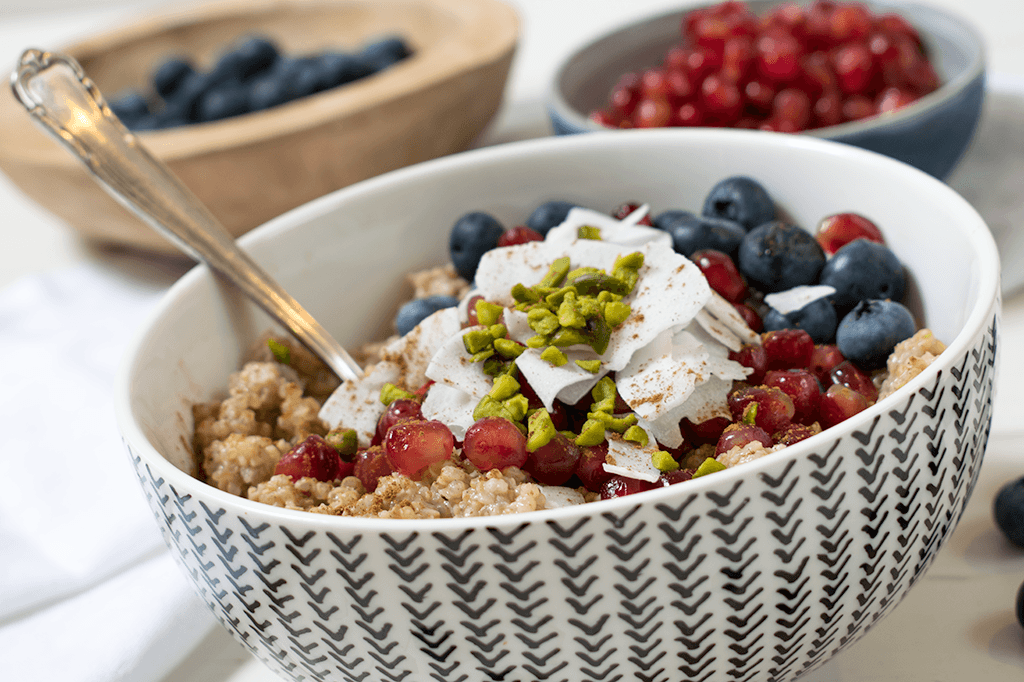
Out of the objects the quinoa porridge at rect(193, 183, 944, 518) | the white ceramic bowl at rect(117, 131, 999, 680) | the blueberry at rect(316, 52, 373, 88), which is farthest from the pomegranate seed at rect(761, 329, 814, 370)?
the blueberry at rect(316, 52, 373, 88)

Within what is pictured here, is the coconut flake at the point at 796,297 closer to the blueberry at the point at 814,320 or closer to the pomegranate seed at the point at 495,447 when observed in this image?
the blueberry at the point at 814,320

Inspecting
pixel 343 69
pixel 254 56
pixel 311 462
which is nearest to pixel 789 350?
pixel 311 462

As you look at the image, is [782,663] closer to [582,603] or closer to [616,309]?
[582,603]

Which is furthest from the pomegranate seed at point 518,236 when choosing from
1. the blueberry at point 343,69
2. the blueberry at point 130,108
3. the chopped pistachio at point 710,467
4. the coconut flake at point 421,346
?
the blueberry at point 130,108

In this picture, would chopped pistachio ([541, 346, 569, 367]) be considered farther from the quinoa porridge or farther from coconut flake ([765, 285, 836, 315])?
coconut flake ([765, 285, 836, 315])

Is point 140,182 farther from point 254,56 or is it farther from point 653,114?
point 254,56
